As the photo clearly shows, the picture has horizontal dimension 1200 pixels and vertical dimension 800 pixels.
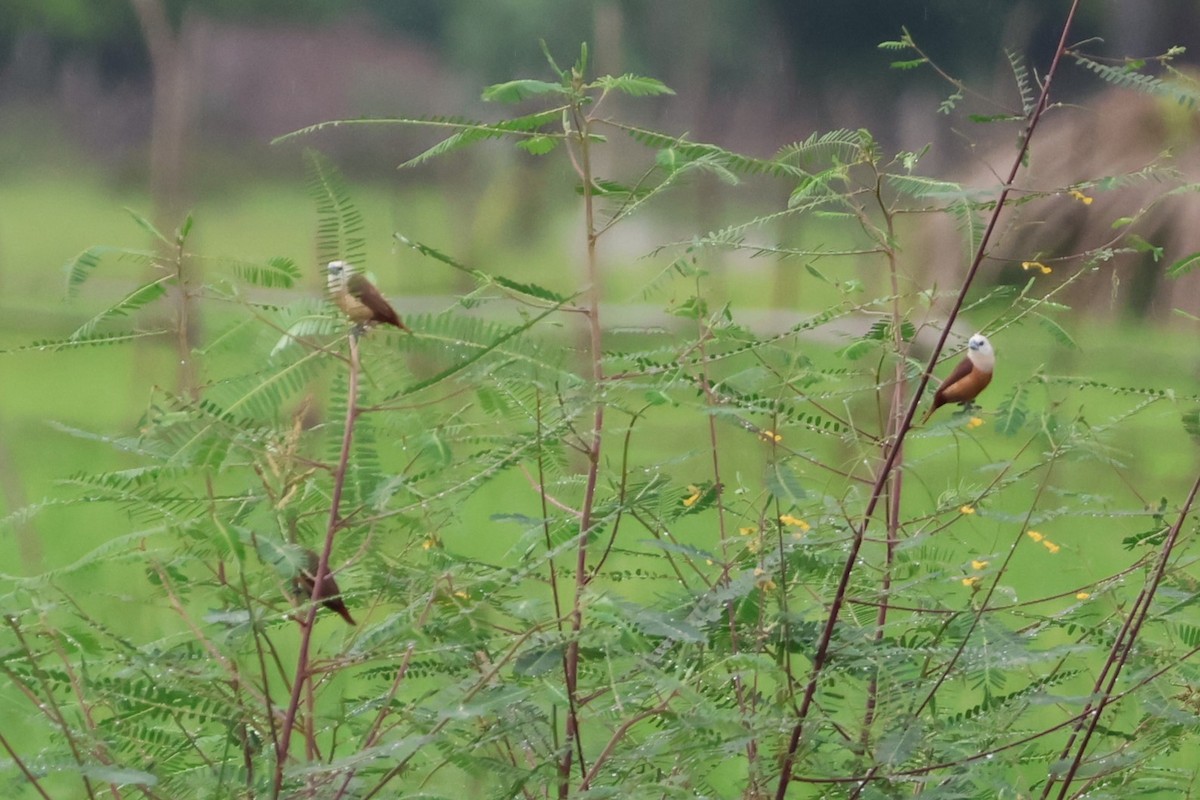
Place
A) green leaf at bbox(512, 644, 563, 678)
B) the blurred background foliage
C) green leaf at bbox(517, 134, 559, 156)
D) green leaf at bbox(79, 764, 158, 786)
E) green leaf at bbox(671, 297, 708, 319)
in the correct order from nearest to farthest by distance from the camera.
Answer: green leaf at bbox(79, 764, 158, 786)
green leaf at bbox(512, 644, 563, 678)
green leaf at bbox(517, 134, 559, 156)
green leaf at bbox(671, 297, 708, 319)
the blurred background foliage

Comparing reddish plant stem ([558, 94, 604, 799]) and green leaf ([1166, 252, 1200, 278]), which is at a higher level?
green leaf ([1166, 252, 1200, 278])

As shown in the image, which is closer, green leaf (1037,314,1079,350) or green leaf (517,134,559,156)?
green leaf (517,134,559,156)

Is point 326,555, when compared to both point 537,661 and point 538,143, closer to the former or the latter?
point 537,661

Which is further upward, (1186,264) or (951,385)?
(1186,264)

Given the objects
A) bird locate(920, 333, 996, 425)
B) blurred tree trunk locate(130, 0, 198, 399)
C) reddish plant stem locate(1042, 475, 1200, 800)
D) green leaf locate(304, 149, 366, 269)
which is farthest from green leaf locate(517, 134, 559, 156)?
blurred tree trunk locate(130, 0, 198, 399)

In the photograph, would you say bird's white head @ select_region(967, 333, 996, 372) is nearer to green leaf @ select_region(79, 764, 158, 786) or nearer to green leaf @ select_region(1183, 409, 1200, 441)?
green leaf @ select_region(1183, 409, 1200, 441)

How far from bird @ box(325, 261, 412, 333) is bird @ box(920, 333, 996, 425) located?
0.43 meters

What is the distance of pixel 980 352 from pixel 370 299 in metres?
0.48

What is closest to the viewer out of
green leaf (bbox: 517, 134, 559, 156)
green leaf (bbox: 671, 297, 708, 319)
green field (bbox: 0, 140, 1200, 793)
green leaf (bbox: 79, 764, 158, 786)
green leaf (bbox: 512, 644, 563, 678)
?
green leaf (bbox: 79, 764, 158, 786)

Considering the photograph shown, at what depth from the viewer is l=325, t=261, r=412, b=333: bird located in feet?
2.23

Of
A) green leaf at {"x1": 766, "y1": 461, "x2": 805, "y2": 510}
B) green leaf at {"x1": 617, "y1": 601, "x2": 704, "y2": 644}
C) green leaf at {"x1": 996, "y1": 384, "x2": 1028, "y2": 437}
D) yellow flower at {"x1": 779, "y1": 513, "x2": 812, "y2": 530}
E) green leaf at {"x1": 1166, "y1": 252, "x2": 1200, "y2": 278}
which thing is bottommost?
yellow flower at {"x1": 779, "y1": 513, "x2": 812, "y2": 530}

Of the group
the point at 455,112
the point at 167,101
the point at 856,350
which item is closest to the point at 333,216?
the point at 856,350

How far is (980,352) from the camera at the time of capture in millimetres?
892

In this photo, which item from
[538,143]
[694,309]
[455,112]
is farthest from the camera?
[455,112]
